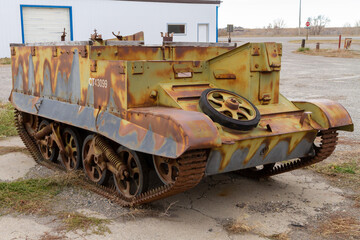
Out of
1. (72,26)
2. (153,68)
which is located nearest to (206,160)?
(153,68)

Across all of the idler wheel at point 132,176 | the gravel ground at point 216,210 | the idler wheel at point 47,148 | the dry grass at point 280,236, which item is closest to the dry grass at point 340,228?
the gravel ground at point 216,210

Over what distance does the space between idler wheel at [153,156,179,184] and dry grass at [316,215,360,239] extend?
1.59 m

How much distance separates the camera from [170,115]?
15.4 ft

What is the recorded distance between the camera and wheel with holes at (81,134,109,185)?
6035mm

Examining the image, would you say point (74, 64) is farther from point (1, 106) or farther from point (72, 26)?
point (72, 26)

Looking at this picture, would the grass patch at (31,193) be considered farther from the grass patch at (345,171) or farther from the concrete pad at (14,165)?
the grass patch at (345,171)

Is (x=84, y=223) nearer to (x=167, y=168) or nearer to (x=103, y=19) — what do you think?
(x=167, y=168)

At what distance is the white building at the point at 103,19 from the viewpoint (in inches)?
846

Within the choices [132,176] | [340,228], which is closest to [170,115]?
[132,176]

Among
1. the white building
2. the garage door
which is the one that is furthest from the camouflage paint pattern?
the garage door

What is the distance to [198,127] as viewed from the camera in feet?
14.9

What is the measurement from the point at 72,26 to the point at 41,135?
15.7m

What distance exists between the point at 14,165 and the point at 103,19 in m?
16.2

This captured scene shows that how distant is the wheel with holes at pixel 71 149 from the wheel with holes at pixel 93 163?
24cm
